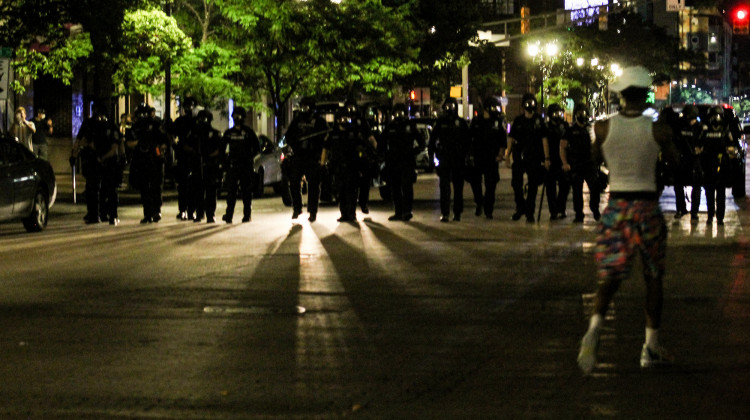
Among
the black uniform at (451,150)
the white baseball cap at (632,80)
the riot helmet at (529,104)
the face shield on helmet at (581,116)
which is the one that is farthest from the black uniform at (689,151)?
the white baseball cap at (632,80)

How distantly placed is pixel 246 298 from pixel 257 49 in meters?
23.4

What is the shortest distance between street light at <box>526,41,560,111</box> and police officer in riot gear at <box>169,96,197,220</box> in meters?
49.4

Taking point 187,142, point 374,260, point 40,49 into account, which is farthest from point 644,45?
point 374,260

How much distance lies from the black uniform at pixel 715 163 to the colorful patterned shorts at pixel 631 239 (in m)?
11.8

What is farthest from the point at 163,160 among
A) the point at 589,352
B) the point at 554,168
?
the point at 589,352

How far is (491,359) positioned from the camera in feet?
28.2

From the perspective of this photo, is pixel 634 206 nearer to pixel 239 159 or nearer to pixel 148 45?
pixel 239 159

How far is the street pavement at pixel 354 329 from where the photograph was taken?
7324 millimetres

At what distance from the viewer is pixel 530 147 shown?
2031 centimetres

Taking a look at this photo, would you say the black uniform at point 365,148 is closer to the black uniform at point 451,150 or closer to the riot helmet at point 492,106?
the black uniform at point 451,150

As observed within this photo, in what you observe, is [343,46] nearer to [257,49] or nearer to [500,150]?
[257,49]

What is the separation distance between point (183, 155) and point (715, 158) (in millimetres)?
8175

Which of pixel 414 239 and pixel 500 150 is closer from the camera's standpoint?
pixel 414 239

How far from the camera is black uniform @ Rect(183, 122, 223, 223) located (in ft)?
68.1
